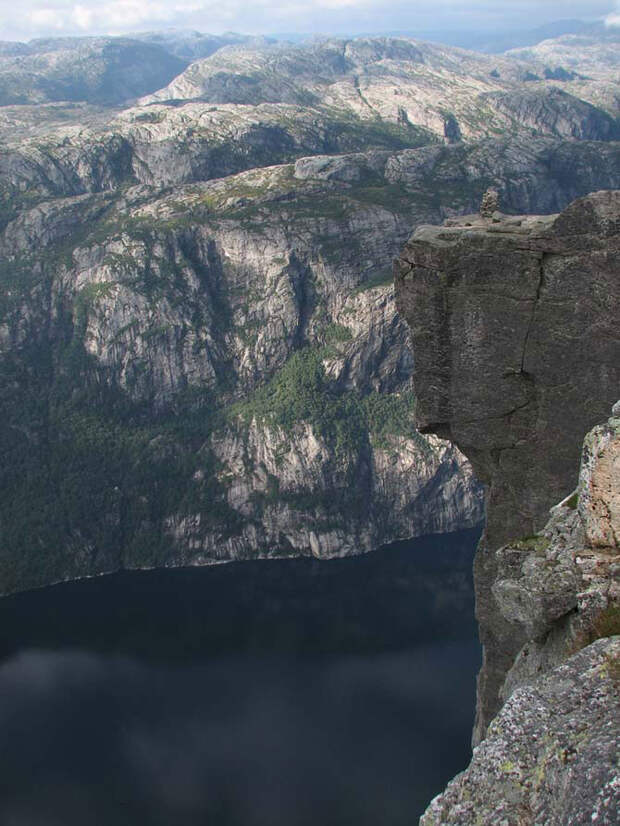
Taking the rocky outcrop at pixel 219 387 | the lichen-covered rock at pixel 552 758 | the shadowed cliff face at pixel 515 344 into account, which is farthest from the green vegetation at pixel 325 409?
the lichen-covered rock at pixel 552 758

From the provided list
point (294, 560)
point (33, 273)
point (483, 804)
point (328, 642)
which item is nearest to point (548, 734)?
point (483, 804)

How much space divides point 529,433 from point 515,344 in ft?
11.6

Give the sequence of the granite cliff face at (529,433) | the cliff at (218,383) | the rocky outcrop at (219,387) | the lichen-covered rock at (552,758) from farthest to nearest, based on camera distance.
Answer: the rocky outcrop at (219,387) → the cliff at (218,383) → the granite cliff face at (529,433) → the lichen-covered rock at (552,758)

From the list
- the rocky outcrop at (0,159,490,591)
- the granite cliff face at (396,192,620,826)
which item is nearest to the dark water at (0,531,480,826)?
the rocky outcrop at (0,159,490,591)

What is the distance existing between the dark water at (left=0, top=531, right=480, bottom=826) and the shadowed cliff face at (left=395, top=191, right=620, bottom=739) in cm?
5493

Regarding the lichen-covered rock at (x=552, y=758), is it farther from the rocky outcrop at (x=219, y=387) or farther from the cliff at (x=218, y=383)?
the cliff at (x=218, y=383)

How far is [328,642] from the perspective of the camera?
10569 cm

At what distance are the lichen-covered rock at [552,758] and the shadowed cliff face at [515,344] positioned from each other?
1277 centimetres

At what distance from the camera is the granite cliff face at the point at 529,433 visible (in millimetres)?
14383

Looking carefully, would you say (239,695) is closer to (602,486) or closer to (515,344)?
(515,344)

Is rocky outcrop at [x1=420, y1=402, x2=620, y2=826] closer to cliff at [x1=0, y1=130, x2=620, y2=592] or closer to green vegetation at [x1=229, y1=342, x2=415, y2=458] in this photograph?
cliff at [x1=0, y1=130, x2=620, y2=592]

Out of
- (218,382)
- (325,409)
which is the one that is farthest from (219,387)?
(325,409)

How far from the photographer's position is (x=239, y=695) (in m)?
92.6

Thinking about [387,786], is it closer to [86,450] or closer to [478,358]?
[478,358]
